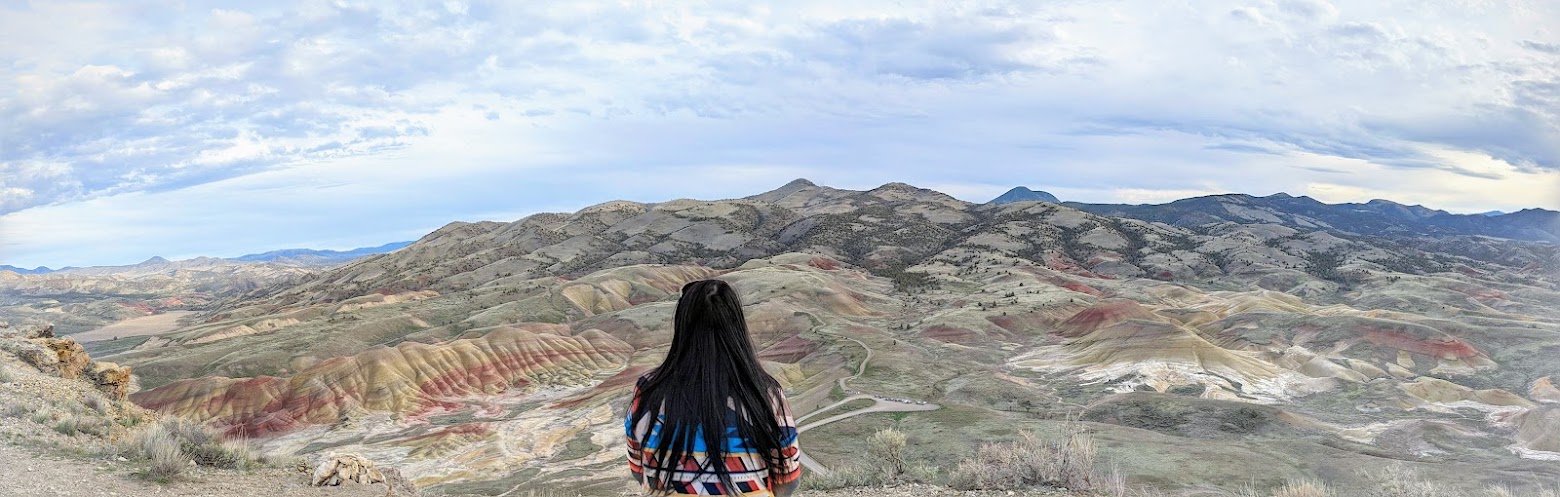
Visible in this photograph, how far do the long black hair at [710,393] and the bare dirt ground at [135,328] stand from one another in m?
146

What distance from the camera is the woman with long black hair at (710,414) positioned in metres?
4.05

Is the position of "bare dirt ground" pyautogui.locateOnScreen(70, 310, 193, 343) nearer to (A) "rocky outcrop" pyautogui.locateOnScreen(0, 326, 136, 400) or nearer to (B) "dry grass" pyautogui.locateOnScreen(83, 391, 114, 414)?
(A) "rocky outcrop" pyautogui.locateOnScreen(0, 326, 136, 400)

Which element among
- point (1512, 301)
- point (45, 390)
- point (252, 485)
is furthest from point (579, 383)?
point (1512, 301)

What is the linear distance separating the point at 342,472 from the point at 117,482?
2794 mm

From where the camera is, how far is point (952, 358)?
65312 millimetres

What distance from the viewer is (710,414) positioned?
4.02 metres

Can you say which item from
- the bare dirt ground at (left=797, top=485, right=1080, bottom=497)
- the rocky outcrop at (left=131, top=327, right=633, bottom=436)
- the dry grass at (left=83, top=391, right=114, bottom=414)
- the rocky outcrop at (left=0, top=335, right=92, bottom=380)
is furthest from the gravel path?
the rocky outcrop at (left=131, top=327, right=633, bottom=436)

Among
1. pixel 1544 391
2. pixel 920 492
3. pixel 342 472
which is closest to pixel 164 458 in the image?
pixel 342 472

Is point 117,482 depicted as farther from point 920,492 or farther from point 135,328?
point 135,328

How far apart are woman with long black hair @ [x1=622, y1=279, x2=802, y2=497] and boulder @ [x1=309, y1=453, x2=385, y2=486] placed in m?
10.8

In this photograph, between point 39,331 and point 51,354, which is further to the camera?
point 39,331

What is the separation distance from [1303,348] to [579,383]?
57.8 meters

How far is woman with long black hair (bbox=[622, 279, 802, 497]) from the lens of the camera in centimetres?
405

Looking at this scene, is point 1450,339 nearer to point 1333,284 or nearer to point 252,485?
point 1333,284
